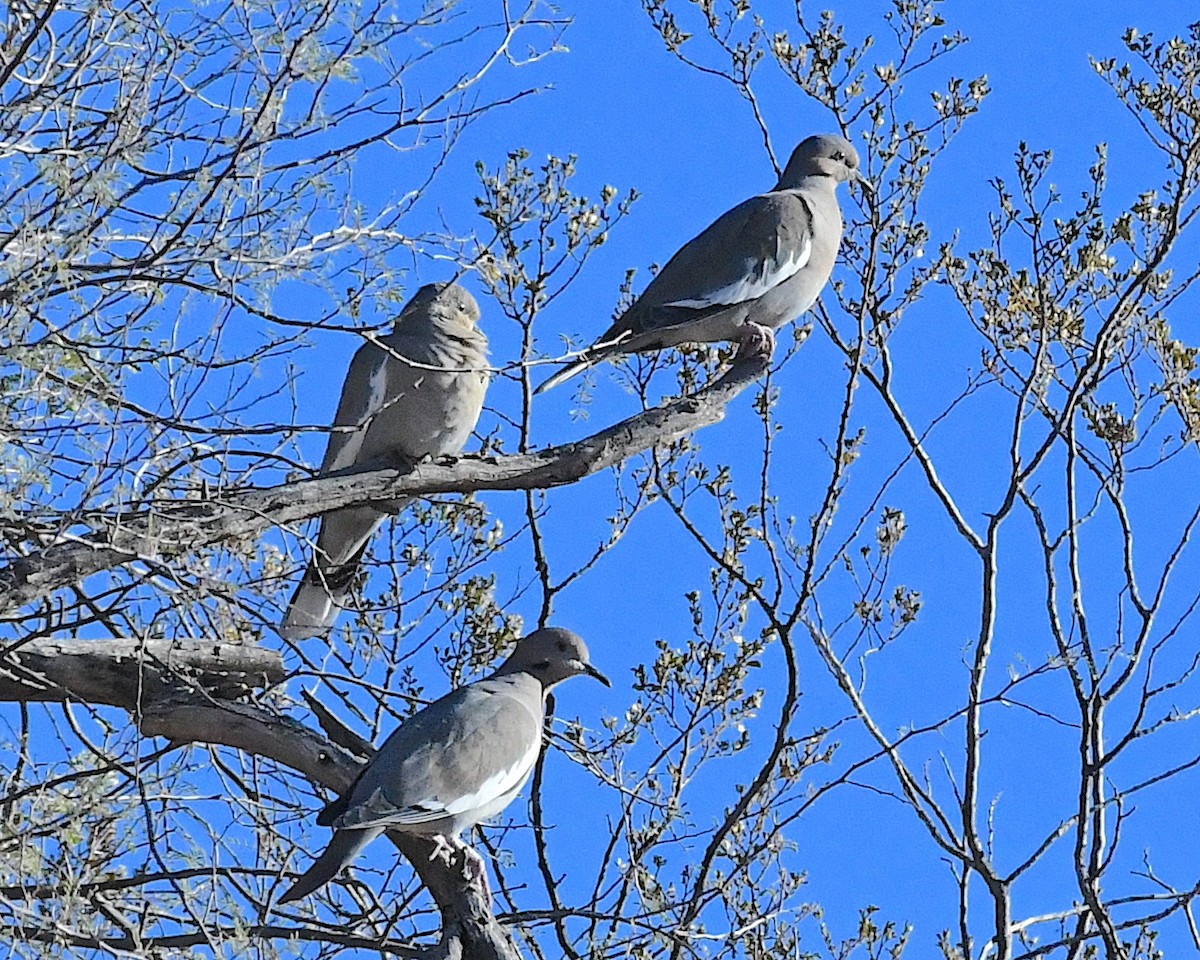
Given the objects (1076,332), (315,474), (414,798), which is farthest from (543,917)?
(1076,332)

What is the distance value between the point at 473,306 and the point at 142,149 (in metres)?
1.58

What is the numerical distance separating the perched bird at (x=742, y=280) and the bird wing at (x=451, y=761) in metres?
0.95

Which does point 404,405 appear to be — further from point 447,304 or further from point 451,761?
point 451,761

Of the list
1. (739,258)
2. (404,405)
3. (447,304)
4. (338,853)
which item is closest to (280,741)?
(338,853)

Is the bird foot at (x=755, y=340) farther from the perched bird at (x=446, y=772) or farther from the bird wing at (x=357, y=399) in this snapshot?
the perched bird at (x=446, y=772)

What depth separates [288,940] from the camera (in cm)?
345

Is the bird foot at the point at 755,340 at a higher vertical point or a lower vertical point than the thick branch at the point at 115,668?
higher

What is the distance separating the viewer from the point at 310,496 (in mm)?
3527

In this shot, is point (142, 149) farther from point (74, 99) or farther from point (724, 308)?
point (724, 308)

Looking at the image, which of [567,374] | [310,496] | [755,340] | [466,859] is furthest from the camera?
[755,340]

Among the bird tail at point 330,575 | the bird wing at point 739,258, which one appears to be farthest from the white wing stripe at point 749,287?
the bird tail at point 330,575

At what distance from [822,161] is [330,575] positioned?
2073mm

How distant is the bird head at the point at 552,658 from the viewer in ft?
14.6

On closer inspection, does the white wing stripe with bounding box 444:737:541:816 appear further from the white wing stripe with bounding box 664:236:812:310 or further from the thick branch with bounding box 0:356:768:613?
the white wing stripe with bounding box 664:236:812:310
